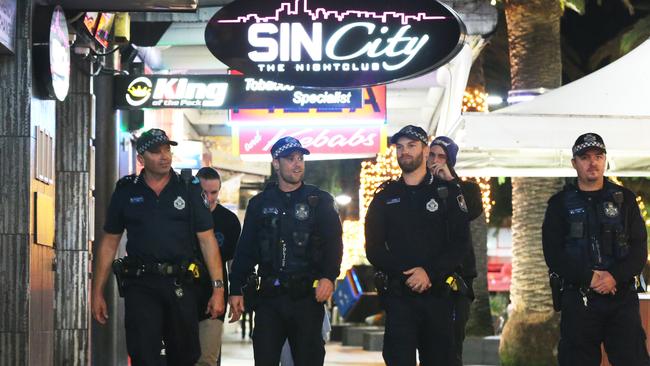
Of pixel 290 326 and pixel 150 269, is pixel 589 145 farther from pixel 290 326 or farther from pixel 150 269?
pixel 150 269

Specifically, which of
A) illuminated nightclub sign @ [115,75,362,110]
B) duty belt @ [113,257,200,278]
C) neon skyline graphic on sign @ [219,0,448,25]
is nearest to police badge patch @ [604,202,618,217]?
duty belt @ [113,257,200,278]

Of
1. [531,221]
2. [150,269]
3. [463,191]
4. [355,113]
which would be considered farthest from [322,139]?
[150,269]

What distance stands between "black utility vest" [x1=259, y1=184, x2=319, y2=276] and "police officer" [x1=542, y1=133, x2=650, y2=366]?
1645 millimetres

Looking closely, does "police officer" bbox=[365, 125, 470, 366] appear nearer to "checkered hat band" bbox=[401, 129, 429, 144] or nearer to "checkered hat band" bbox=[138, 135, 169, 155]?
"checkered hat band" bbox=[401, 129, 429, 144]

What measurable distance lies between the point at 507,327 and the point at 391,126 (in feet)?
30.3

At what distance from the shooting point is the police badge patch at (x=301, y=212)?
909 cm

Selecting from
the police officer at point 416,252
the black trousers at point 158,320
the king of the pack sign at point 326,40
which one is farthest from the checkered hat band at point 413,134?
the king of the pack sign at point 326,40

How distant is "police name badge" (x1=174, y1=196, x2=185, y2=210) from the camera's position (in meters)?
9.02

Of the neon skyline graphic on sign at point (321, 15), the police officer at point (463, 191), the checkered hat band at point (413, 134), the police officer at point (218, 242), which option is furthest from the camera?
the neon skyline graphic on sign at point (321, 15)

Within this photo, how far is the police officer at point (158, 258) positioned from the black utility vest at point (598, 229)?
8.11ft

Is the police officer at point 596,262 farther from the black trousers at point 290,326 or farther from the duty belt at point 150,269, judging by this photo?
the duty belt at point 150,269

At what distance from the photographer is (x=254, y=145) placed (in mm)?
19250

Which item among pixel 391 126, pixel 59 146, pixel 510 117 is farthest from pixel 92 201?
pixel 391 126

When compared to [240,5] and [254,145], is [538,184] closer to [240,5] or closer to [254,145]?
[254,145]
